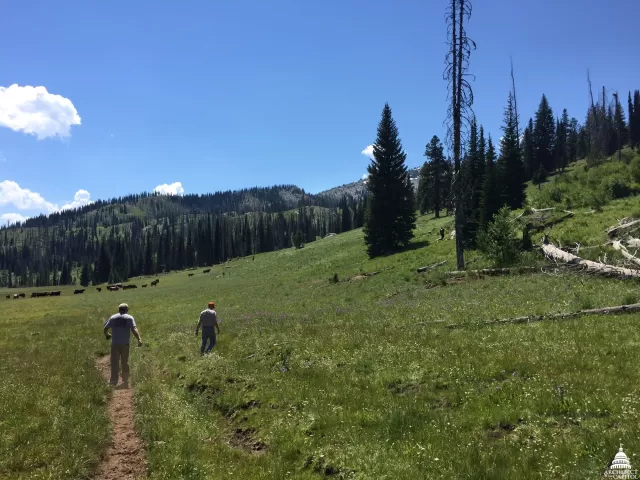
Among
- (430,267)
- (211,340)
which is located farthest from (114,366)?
(430,267)

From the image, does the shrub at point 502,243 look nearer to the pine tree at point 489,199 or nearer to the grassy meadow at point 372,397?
the grassy meadow at point 372,397

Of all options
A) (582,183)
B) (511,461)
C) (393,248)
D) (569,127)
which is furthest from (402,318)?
(569,127)

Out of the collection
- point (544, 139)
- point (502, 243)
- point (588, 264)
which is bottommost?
point (588, 264)

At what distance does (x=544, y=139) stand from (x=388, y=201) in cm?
7499

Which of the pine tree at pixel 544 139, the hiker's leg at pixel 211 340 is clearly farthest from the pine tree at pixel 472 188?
the pine tree at pixel 544 139

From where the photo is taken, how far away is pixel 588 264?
20.9 meters

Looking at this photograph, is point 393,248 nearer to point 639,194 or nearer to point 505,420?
point 639,194

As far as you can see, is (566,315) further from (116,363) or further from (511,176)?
(511,176)

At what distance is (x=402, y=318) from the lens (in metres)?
17.4

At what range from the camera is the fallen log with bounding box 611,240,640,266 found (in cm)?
1918

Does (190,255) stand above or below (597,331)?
above

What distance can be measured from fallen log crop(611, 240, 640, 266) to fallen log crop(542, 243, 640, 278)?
3.33ft

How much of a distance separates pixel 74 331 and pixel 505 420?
28473 millimetres

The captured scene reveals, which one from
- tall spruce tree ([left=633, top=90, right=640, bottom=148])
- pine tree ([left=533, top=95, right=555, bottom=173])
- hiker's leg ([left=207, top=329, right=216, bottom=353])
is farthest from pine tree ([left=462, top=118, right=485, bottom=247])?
tall spruce tree ([left=633, top=90, right=640, bottom=148])
